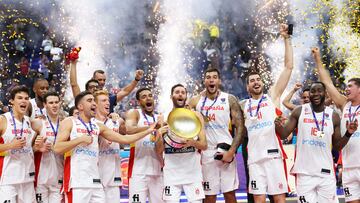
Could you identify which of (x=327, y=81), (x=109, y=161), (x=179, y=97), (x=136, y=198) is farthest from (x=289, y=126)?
(x=109, y=161)

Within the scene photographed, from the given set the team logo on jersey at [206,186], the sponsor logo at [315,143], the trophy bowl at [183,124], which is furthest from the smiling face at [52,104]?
the sponsor logo at [315,143]

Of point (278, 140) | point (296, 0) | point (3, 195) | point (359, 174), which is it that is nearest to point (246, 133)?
point (278, 140)

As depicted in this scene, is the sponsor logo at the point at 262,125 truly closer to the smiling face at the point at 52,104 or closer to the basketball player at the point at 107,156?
the basketball player at the point at 107,156

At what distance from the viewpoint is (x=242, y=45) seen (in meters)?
27.5

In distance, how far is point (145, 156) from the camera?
273 inches

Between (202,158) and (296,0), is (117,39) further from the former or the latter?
(202,158)

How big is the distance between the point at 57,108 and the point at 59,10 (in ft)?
67.6

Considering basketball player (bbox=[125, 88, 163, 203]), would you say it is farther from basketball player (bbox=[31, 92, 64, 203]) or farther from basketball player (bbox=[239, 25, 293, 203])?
basketball player (bbox=[239, 25, 293, 203])

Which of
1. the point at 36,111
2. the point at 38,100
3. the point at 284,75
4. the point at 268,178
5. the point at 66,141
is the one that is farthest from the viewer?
the point at 38,100

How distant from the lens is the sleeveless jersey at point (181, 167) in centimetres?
630

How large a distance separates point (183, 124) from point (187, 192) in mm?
875

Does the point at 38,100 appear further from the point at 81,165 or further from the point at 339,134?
the point at 339,134

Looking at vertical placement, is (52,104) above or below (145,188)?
above

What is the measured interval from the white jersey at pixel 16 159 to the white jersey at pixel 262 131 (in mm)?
2799
